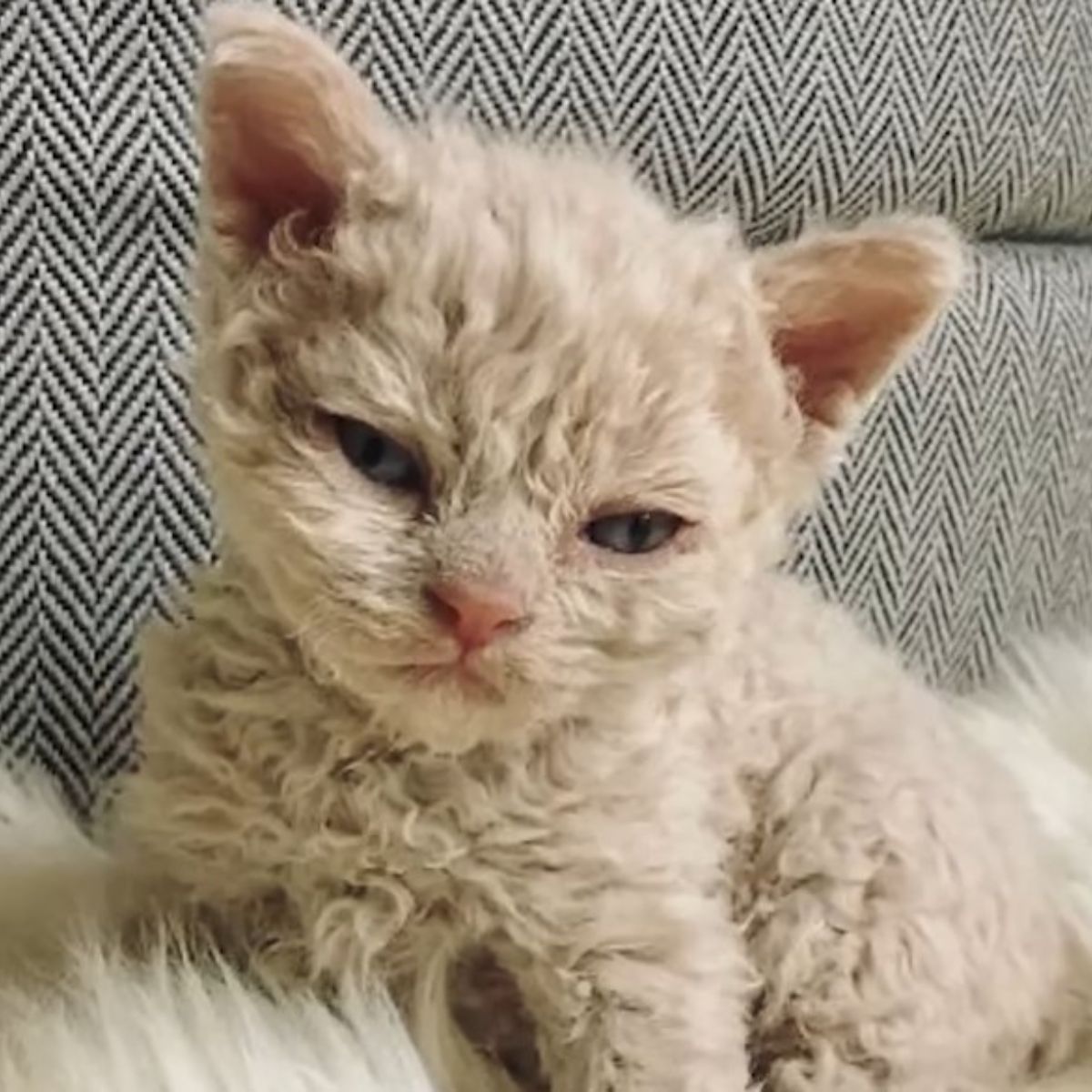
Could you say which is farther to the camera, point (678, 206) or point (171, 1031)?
point (678, 206)

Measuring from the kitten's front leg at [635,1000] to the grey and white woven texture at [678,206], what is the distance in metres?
0.26

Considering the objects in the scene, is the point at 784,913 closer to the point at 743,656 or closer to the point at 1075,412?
the point at 743,656

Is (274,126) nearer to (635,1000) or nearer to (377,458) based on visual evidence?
(377,458)

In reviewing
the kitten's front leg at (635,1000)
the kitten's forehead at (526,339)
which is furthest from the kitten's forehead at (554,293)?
the kitten's front leg at (635,1000)

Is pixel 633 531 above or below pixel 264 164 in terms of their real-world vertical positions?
below

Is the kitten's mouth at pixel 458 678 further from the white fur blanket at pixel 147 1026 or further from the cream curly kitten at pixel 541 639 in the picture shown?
the white fur blanket at pixel 147 1026

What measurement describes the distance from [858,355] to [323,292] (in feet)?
0.55

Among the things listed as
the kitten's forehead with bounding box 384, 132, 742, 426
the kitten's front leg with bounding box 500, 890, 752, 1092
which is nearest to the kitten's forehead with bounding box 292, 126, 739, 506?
the kitten's forehead with bounding box 384, 132, 742, 426

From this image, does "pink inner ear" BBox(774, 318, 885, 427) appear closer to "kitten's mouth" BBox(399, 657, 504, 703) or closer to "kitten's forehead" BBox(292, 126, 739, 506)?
"kitten's forehead" BBox(292, 126, 739, 506)

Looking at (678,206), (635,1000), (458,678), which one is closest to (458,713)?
(458,678)

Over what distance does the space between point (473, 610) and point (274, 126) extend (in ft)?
0.49

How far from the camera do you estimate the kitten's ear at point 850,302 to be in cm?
68

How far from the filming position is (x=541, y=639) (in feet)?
2.04

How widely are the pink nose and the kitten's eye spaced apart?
0.04 meters
